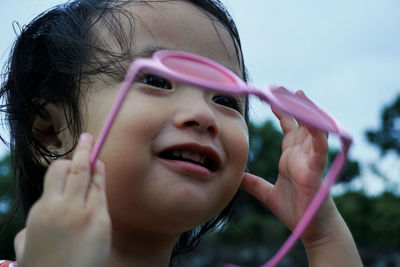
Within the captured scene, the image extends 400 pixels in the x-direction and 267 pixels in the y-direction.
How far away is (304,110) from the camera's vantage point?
102 centimetres

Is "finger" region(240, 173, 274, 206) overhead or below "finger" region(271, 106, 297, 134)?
below

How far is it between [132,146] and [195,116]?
0.59 feet

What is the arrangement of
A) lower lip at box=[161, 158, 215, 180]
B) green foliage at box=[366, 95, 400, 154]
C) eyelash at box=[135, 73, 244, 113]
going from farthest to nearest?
green foliage at box=[366, 95, 400, 154], eyelash at box=[135, 73, 244, 113], lower lip at box=[161, 158, 215, 180]

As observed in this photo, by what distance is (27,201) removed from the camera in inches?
69.2

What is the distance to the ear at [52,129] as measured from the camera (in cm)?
143

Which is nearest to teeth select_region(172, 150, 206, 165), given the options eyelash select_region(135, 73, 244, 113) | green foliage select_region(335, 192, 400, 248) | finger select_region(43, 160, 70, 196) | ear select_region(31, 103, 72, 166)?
eyelash select_region(135, 73, 244, 113)

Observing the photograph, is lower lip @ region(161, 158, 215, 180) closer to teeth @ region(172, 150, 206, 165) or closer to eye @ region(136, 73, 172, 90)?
teeth @ region(172, 150, 206, 165)

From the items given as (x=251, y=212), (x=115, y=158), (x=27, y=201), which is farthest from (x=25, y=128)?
(x=251, y=212)

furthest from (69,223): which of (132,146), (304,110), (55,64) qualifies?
(55,64)

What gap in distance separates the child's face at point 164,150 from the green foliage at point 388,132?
73.8ft

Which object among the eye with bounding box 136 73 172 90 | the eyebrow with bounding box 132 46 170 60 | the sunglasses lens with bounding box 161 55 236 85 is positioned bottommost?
the eye with bounding box 136 73 172 90

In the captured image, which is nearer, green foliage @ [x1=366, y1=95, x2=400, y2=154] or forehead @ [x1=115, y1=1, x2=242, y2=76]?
forehead @ [x1=115, y1=1, x2=242, y2=76]

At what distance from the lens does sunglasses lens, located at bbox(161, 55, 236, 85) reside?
0.92 metres

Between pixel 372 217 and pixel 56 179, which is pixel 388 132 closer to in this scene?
pixel 372 217
